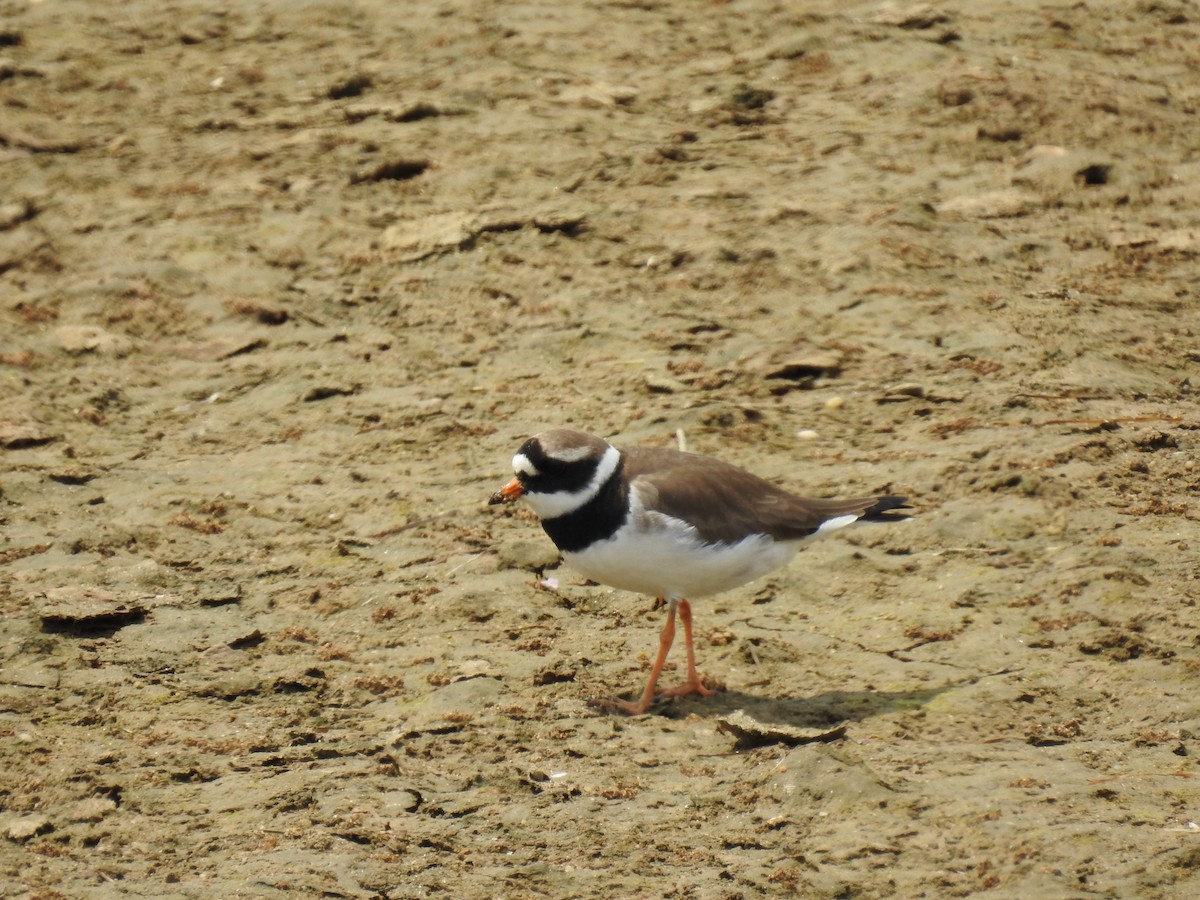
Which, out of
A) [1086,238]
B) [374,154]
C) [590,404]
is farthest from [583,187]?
[1086,238]

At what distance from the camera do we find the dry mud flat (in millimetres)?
5031

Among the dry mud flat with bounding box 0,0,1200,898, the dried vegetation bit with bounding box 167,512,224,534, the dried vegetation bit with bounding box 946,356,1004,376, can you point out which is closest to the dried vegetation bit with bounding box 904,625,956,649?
the dry mud flat with bounding box 0,0,1200,898

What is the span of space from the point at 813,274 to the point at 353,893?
17.3ft

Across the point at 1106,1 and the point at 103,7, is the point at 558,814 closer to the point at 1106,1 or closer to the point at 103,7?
Answer: the point at 1106,1

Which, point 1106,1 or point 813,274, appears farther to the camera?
point 1106,1

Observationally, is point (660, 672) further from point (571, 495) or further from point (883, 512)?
point (883, 512)

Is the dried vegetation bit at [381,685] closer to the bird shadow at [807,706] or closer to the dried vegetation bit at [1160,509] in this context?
the bird shadow at [807,706]

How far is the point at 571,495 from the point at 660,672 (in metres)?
0.79

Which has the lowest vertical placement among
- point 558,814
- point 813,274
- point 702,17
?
point 558,814

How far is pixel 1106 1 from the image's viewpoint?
11516 mm

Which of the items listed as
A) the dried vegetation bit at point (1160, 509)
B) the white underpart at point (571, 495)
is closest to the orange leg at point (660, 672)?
the white underpart at point (571, 495)

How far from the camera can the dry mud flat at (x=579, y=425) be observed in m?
5.03

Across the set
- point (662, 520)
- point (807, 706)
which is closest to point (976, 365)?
point (662, 520)

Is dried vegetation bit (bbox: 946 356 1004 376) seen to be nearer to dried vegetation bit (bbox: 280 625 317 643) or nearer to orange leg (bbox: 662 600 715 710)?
orange leg (bbox: 662 600 715 710)
